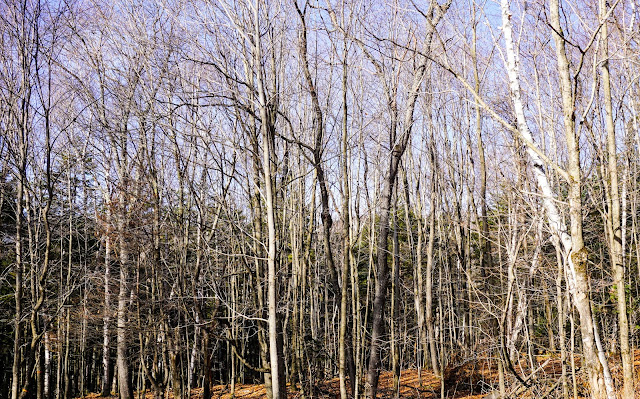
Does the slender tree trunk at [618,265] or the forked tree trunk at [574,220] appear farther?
the slender tree trunk at [618,265]

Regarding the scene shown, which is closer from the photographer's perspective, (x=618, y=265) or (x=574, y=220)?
(x=574, y=220)

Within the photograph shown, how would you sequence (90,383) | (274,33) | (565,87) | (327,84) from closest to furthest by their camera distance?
1. (565,87)
2. (274,33)
3. (327,84)
4. (90,383)

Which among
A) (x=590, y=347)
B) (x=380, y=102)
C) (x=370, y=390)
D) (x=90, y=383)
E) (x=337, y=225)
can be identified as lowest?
(x=90, y=383)

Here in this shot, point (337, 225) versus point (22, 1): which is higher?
point (22, 1)

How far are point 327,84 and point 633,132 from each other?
5.15 meters

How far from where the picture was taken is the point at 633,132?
837cm

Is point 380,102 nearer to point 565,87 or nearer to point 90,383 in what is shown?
point 565,87

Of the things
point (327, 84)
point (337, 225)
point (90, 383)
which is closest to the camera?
point (327, 84)

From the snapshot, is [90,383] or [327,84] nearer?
[327,84]

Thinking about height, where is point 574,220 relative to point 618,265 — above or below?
above

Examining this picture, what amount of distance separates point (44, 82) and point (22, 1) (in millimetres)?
1358

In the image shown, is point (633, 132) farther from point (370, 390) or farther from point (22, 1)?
point (22, 1)

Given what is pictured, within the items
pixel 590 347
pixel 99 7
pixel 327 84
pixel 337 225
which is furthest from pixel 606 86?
pixel 337 225

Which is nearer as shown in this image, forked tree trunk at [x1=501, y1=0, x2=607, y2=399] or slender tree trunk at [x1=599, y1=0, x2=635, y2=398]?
forked tree trunk at [x1=501, y1=0, x2=607, y2=399]
